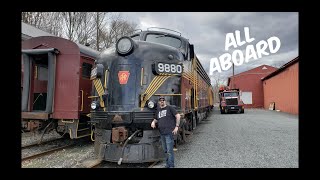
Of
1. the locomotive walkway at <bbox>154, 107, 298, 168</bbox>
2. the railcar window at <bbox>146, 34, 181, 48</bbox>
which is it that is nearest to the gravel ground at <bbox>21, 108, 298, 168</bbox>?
the locomotive walkway at <bbox>154, 107, 298, 168</bbox>

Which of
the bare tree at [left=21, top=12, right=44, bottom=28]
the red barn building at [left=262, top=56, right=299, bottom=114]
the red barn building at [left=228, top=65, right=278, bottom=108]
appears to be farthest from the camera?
the red barn building at [left=228, top=65, right=278, bottom=108]

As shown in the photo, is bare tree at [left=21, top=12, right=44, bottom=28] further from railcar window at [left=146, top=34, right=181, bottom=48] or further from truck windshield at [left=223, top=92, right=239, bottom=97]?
railcar window at [left=146, top=34, right=181, bottom=48]

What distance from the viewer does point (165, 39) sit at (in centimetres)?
852

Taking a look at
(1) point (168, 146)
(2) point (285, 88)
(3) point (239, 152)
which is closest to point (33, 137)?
(1) point (168, 146)

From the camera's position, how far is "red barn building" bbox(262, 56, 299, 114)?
2284cm

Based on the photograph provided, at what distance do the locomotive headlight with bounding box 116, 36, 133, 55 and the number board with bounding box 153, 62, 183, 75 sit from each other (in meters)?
0.74

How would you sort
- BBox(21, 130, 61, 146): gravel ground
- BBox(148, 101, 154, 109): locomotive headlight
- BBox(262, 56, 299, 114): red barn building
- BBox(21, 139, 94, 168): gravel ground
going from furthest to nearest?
BBox(262, 56, 299, 114): red barn building → BBox(21, 130, 61, 146): gravel ground → BBox(21, 139, 94, 168): gravel ground → BBox(148, 101, 154, 109): locomotive headlight

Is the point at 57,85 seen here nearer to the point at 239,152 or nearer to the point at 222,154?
the point at 222,154

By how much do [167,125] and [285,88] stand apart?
2327 cm

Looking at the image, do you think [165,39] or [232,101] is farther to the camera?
[232,101]

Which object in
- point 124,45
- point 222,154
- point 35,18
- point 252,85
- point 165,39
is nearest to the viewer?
point 124,45

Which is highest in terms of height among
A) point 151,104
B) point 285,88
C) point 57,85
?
point 285,88

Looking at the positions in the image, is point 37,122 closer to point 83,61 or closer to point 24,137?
point 83,61

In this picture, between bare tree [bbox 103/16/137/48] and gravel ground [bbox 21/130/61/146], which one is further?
bare tree [bbox 103/16/137/48]
